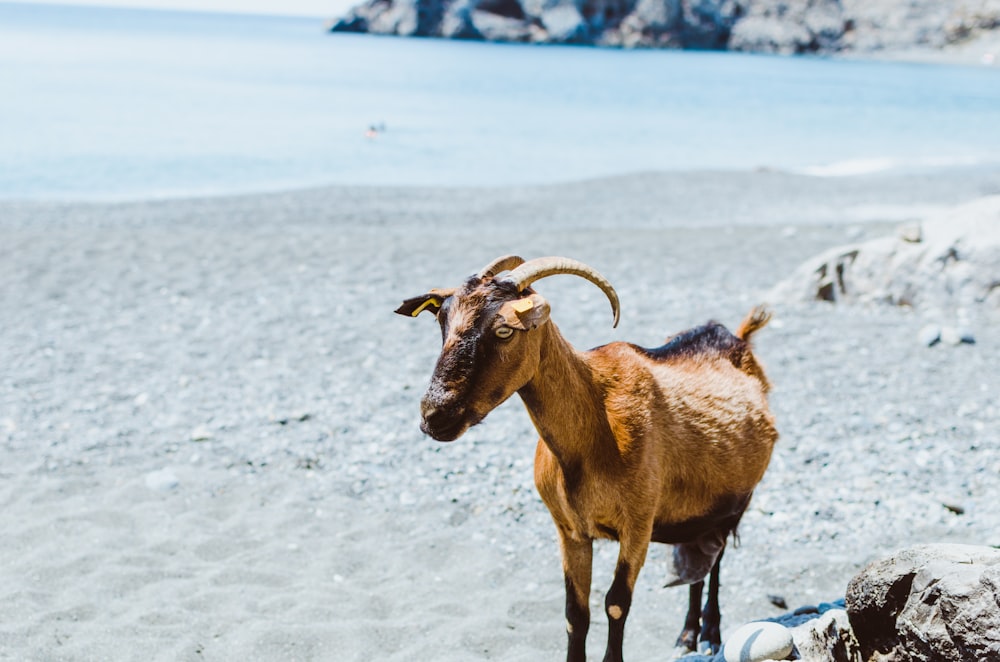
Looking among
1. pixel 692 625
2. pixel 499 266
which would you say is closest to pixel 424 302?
pixel 499 266

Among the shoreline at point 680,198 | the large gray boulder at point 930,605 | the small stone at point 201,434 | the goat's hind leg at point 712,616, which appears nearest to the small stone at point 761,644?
the large gray boulder at point 930,605

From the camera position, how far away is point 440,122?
41.0m

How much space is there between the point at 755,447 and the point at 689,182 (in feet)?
71.6

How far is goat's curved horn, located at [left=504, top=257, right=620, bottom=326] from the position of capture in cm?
374

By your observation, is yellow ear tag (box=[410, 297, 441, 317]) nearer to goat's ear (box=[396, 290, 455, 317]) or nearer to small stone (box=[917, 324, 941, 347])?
goat's ear (box=[396, 290, 455, 317])

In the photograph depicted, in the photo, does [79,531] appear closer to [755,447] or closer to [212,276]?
[755,447]

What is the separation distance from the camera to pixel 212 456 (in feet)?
25.1

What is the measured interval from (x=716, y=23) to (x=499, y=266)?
12012 cm

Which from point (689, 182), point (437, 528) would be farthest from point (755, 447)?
point (689, 182)

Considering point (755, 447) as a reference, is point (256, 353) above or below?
below

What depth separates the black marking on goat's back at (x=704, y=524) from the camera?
4.64 meters

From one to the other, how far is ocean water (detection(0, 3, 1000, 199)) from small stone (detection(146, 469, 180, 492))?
17.2 metres

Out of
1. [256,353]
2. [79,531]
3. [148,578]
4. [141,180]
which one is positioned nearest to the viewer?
[148,578]

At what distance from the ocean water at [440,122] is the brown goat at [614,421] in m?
20.6
